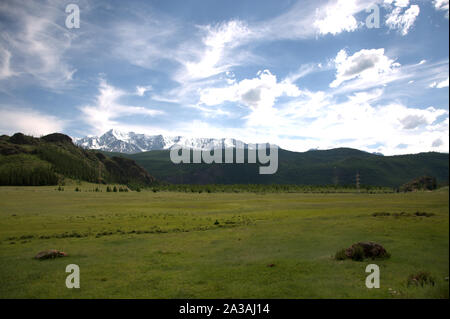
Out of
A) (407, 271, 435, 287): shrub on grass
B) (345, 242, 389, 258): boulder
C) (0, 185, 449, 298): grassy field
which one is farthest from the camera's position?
(345, 242, 389, 258): boulder

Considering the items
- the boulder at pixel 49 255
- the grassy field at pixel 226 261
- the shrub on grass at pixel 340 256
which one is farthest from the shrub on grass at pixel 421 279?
the boulder at pixel 49 255

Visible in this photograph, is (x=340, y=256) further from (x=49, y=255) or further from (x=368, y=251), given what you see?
(x=49, y=255)

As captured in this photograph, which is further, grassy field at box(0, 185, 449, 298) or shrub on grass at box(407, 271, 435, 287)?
grassy field at box(0, 185, 449, 298)

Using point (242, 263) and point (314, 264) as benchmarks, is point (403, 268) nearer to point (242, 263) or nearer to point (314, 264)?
point (314, 264)

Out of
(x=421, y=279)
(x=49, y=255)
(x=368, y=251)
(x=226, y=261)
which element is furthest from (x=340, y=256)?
(x=49, y=255)

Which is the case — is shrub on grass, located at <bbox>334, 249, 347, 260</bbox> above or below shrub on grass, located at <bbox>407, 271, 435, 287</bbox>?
below

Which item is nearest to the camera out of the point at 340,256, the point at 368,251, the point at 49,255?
the point at 368,251

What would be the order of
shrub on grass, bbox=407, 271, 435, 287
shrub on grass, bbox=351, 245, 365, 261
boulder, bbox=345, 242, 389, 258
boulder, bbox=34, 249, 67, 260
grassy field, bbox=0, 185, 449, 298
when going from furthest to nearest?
boulder, bbox=34, 249, 67, 260
boulder, bbox=345, 242, 389, 258
shrub on grass, bbox=351, 245, 365, 261
grassy field, bbox=0, 185, 449, 298
shrub on grass, bbox=407, 271, 435, 287

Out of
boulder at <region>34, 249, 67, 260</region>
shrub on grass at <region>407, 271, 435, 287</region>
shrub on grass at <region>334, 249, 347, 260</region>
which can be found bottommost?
boulder at <region>34, 249, 67, 260</region>

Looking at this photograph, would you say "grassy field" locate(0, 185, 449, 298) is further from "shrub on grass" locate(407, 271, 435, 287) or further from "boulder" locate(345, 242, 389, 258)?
"boulder" locate(345, 242, 389, 258)

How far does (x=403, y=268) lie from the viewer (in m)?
19.7

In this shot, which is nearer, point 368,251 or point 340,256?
point 368,251

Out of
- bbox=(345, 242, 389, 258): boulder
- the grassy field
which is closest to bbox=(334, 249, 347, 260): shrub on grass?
bbox=(345, 242, 389, 258): boulder
